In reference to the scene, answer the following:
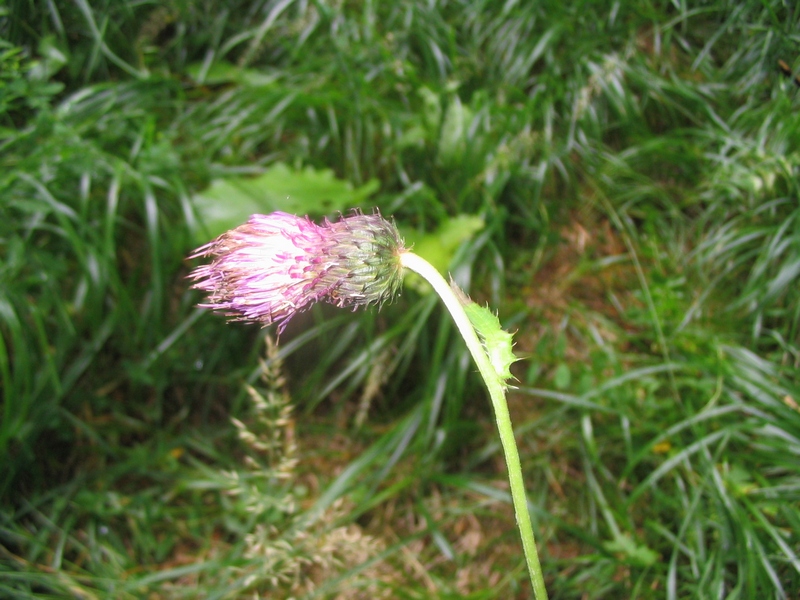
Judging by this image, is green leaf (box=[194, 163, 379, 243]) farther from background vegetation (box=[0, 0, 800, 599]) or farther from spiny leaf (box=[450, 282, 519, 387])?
spiny leaf (box=[450, 282, 519, 387])

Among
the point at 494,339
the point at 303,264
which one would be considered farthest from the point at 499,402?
the point at 303,264

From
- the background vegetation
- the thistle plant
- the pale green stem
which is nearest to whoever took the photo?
the pale green stem

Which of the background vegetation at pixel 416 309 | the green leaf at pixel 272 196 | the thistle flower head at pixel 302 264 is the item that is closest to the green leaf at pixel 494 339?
the thistle flower head at pixel 302 264

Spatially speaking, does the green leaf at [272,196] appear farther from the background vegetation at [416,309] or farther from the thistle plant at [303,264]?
the thistle plant at [303,264]

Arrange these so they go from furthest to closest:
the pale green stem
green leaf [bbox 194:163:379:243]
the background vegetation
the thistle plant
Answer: green leaf [bbox 194:163:379:243], the background vegetation, the thistle plant, the pale green stem

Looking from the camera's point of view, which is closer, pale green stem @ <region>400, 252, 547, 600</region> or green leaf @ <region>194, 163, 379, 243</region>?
pale green stem @ <region>400, 252, 547, 600</region>

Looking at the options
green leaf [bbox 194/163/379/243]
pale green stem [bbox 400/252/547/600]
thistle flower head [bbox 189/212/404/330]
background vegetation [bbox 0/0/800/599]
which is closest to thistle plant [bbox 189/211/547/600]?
thistle flower head [bbox 189/212/404/330]

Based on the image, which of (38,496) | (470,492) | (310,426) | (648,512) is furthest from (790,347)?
(38,496)
